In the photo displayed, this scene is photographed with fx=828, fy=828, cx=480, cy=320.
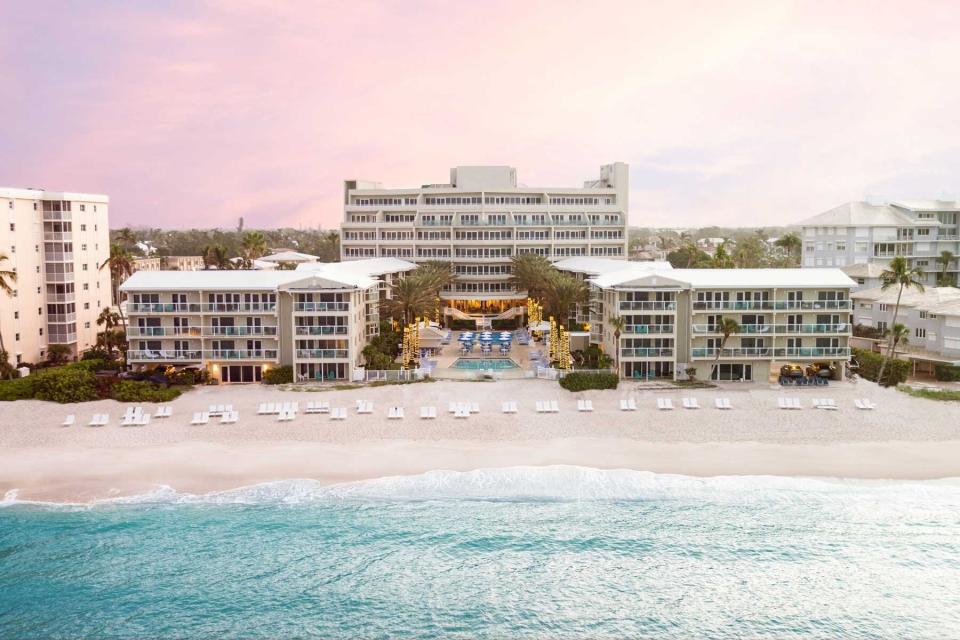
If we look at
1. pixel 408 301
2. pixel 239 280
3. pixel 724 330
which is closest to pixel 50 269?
pixel 239 280

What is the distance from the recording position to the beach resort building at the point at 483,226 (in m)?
97.2

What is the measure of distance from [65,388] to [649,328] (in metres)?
39.1

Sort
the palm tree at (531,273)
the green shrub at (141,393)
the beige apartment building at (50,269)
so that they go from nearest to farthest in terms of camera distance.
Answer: the green shrub at (141,393)
the beige apartment building at (50,269)
the palm tree at (531,273)

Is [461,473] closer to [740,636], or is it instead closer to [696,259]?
[740,636]

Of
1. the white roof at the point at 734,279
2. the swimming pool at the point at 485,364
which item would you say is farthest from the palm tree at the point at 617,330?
the swimming pool at the point at 485,364

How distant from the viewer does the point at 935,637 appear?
3123cm

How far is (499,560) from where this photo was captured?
1423 inches

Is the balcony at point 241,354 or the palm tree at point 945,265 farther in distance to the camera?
the palm tree at point 945,265

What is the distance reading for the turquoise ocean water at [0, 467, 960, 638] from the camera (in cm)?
3212

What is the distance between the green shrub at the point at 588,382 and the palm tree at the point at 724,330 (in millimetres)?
8074

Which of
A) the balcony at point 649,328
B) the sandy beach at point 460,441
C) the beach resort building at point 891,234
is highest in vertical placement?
the beach resort building at point 891,234

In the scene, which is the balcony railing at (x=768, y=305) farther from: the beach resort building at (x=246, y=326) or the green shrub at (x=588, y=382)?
the beach resort building at (x=246, y=326)

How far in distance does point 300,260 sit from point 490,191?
88.3 feet

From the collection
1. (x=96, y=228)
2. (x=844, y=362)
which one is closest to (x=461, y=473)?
(x=844, y=362)
